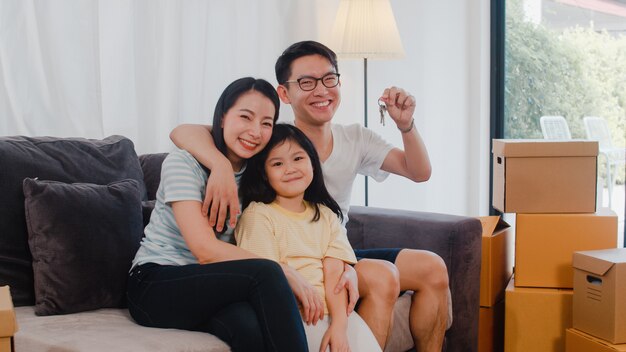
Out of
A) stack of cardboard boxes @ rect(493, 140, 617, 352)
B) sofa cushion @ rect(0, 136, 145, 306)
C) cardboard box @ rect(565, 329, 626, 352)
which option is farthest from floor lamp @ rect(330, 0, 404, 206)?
cardboard box @ rect(565, 329, 626, 352)

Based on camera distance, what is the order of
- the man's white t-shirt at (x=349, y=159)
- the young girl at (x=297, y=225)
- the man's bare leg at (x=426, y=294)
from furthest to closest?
1. the man's white t-shirt at (x=349, y=159)
2. the man's bare leg at (x=426, y=294)
3. the young girl at (x=297, y=225)

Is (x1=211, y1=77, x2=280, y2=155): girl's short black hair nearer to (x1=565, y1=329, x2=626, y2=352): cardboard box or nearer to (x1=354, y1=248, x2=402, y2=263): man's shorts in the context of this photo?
(x1=354, y1=248, x2=402, y2=263): man's shorts

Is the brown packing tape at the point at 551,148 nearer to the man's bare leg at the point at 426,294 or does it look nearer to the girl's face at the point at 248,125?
the man's bare leg at the point at 426,294

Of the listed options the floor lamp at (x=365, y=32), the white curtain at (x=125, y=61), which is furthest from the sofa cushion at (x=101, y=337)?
the floor lamp at (x=365, y=32)

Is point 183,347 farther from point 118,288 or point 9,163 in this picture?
point 9,163

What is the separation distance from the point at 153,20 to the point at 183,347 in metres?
1.53

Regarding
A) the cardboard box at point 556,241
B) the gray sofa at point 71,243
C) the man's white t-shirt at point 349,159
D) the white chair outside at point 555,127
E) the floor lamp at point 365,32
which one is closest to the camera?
the gray sofa at point 71,243

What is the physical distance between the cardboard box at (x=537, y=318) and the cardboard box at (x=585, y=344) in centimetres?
11

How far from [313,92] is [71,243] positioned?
780mm

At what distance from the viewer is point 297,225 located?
2123mm

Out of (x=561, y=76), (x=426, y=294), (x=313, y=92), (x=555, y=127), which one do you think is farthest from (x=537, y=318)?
(x=561, y=76)

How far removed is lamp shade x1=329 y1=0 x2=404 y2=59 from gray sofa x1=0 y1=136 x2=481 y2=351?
131 centimetres

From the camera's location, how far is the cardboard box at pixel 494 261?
9.48 ft

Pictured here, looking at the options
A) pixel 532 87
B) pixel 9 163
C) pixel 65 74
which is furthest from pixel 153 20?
pixel 532 87
